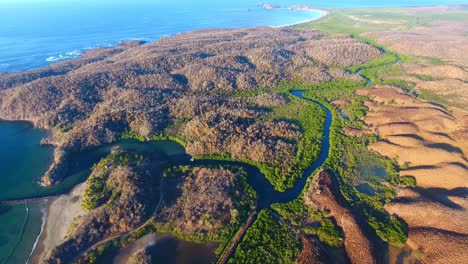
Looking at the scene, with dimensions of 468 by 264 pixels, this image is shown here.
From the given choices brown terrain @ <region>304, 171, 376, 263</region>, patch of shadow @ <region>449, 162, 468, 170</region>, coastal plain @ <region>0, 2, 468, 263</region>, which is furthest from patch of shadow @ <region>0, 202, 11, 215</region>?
patch of shadow @ <region>449, 162, 468, 170</region>

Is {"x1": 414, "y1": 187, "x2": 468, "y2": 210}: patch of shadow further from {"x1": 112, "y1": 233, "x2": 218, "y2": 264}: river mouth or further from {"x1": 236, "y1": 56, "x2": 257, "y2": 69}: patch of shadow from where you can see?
{"x1": 236, "y1": 56, "x2": 257, "y2": 69}: patch of shadow

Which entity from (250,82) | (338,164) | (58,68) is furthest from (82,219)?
(58,68)

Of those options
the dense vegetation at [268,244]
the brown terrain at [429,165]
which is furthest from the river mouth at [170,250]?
the brown terrain at [429,165]

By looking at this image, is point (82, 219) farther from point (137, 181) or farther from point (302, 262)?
point (302, 262)

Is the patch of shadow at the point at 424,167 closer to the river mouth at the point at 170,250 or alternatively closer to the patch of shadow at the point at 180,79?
the river mouth at the point at 170,250

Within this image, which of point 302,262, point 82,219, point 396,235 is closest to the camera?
point 302,262

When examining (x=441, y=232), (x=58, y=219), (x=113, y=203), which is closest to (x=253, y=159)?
(x=113, y=203)
